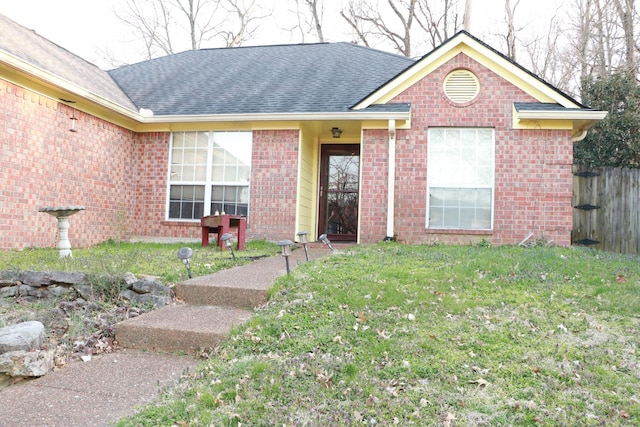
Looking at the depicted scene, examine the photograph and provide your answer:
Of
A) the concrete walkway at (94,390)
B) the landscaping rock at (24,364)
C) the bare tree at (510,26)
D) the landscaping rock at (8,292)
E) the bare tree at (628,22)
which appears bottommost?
the concrete walkway at (94,390)

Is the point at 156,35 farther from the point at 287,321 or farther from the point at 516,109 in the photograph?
the point at 287,321

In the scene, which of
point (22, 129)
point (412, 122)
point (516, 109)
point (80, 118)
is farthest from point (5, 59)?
point (516, 109)

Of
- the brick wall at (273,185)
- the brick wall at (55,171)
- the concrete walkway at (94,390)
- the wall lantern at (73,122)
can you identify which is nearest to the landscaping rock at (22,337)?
the concrete walkway at (94,390)

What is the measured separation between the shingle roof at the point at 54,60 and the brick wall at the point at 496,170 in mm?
5601

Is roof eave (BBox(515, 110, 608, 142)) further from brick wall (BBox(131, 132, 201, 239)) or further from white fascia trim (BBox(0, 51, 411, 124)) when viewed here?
brick wall (BBox(131, 132, 201, 239))

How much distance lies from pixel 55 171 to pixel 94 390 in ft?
20.9

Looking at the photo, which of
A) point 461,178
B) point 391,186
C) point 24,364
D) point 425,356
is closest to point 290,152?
point 391,186

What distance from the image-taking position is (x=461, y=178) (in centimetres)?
910

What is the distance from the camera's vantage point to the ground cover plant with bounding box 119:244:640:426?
8.73ft

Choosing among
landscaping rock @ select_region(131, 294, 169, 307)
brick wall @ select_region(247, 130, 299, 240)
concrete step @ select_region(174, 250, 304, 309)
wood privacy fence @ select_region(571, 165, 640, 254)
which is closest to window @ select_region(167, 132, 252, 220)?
brick wall @ select_region(247, 130, 299, 240)

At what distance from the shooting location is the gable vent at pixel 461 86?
29.9 feet

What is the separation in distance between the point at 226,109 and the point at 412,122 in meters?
3.89

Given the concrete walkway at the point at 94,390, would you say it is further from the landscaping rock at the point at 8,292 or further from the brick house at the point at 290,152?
the brick house at the point at 290,152

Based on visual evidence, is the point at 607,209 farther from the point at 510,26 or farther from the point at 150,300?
the point at 510,26
